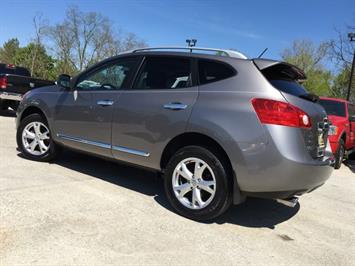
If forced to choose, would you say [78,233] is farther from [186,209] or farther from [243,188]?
[243,188]

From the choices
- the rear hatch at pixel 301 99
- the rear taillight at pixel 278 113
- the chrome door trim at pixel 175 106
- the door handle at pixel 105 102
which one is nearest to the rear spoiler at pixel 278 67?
the rear hatch at pixel 301 99

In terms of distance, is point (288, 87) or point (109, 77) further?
point (109, 77)

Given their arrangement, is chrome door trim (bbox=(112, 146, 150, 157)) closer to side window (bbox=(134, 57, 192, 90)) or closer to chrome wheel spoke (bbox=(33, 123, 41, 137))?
side window (bbox=(134, 57, 192, 90))

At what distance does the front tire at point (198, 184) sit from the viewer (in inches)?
167

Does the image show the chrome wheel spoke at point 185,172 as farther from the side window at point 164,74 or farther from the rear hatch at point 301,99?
the rear hatch at point 301,99

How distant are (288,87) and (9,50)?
71330mm

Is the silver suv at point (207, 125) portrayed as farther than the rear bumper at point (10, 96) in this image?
No

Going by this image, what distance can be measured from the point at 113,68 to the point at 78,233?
2.42 meters

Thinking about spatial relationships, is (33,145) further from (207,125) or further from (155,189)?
(207,125)

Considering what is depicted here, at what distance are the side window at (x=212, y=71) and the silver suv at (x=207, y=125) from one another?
0.01 meters

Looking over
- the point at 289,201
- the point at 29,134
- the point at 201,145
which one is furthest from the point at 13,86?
the point at 289,201

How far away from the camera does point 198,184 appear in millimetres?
4406

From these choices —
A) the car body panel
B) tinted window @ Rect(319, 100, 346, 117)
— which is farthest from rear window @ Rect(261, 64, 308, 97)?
A: tinted window @ Rect(319, 100, 346, 117)

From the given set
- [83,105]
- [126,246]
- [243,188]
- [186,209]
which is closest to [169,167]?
[186,209]
